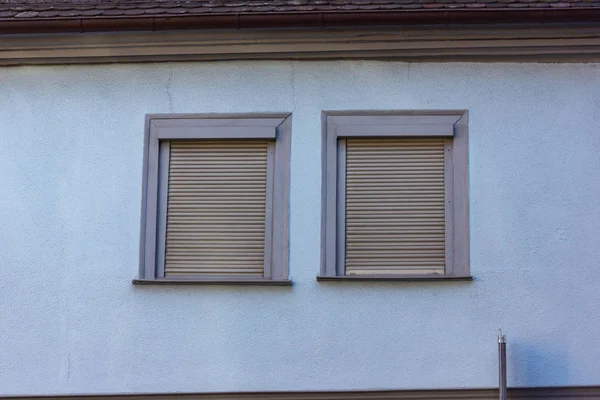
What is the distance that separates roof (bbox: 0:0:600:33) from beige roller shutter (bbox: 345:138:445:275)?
1.13 metres

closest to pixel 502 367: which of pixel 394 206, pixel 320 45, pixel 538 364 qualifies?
pixel 538 364

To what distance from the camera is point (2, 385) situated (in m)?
7.95

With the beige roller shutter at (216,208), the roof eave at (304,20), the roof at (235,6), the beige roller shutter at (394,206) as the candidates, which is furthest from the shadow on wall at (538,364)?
the roof at (235,6)

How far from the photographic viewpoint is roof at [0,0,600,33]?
314 inches

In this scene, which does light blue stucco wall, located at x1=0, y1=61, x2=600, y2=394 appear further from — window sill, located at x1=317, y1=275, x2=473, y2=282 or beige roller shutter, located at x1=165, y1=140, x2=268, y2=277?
beige roller shutter, located at x1=165, y1=140, x2=268, y2=277

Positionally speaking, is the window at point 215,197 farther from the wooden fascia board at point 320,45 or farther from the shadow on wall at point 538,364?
the shadow on wall at point 538,364

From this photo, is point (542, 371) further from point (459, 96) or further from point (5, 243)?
point (5, 243)

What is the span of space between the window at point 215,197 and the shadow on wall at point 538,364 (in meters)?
2.23

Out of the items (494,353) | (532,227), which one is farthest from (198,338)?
(532,227)

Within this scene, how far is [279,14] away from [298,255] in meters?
2.18

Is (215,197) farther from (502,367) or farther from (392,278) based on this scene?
(502,367)

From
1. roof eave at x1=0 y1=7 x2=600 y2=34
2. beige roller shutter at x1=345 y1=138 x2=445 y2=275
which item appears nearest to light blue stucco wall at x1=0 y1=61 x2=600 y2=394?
beige roller shutter at x1=345 y1=138 x2=445 y2=275

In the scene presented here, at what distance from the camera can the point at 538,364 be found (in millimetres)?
7789

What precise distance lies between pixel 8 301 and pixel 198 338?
1.77 m
